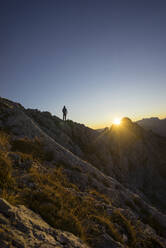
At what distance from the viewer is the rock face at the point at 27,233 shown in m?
2.97

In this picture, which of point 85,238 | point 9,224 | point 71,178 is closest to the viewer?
point 9,224

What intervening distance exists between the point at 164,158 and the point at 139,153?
14613 millimetres

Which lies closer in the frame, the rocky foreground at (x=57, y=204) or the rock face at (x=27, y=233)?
the rock face at (x=27, y=233)

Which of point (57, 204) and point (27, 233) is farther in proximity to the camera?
point (57, 204)

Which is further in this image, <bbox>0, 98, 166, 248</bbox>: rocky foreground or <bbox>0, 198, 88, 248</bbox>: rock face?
<bbox>0, 98, 166, 248</bbox>: rocky foreground

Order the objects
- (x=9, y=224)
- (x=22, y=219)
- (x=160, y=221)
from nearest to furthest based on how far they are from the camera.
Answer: (x=9, y=224), (x=22, y=219), (x=160, y=221)

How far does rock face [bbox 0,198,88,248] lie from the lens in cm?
297

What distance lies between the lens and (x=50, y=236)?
12.5ft

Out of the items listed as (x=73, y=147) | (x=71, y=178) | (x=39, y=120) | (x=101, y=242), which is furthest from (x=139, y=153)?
(x=101, y=242)

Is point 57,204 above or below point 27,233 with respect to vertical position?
below

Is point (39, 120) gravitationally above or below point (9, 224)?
above

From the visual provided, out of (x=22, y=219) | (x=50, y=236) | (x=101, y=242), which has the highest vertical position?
(x=22, y=219)

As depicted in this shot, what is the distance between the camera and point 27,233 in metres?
3.45

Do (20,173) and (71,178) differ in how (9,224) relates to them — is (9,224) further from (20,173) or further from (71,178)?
(71,178)
